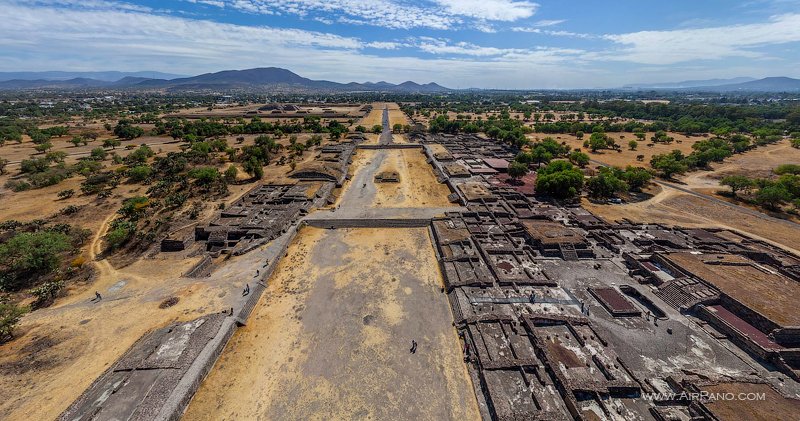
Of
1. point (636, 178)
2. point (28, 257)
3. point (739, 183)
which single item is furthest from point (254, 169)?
point (739, 183)

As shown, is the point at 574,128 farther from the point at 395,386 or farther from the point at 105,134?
the point at 105,134

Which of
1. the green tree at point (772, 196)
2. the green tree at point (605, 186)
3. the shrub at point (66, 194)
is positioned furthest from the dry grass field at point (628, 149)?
the shrub at point (66, 194)

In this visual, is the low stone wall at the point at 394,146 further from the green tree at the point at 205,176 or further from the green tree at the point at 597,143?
the green tree at the point at 597,143

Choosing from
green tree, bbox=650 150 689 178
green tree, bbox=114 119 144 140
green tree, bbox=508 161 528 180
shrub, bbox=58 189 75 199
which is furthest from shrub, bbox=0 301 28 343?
green tree, bbox=114 119 144 140

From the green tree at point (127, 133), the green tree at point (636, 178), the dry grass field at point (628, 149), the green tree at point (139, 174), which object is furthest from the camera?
the green tree at point (127, 133)

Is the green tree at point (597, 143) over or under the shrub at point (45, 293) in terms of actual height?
over

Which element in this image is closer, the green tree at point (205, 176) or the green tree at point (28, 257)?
the green tree at point (28, 257)

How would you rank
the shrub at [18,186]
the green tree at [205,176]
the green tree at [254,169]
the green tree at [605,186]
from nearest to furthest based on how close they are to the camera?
1. the green tree at [605,186]
2. the shrub at [18,186]
3. the green tree at [205,176]
4. the green tree at [254,169]

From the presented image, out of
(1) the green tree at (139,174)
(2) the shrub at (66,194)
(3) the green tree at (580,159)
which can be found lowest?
(2) the shrub at (66,194)

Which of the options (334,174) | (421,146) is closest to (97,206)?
(334,174)

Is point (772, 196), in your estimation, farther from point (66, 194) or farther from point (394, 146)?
point (66, 194)

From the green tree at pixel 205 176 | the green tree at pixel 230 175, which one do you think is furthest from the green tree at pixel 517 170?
the green tree at pixel 205 176
